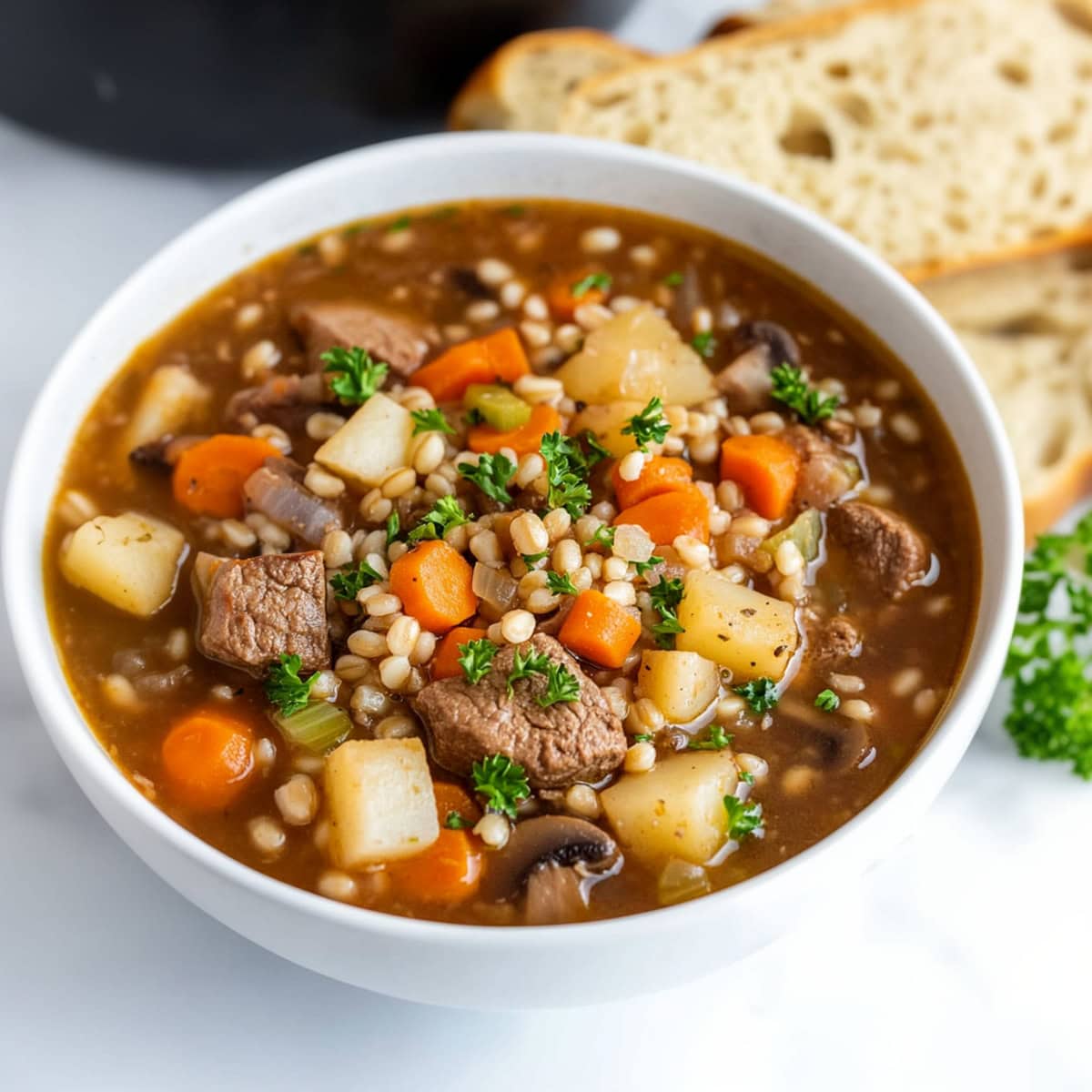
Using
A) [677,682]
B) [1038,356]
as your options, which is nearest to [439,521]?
[677,682]

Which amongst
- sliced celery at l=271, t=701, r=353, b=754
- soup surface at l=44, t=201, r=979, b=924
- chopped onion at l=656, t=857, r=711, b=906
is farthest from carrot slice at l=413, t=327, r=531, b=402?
chopped onion at l=656, t=857, r=711, b=906

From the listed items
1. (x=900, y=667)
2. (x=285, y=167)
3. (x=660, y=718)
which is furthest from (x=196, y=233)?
(x=900, y=667)

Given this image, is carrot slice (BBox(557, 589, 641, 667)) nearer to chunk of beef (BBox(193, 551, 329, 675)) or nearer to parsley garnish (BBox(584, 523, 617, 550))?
parsley garnish (BBox(584, 523, 617, 550))

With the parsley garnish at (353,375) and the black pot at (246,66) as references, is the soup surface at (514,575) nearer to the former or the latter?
the parsley garnish at (353,375)

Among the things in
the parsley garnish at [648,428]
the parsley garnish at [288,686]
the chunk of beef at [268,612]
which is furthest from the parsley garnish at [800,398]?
the parsley garnish at [288,686]

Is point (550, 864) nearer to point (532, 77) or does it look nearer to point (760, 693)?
point (760, 693)

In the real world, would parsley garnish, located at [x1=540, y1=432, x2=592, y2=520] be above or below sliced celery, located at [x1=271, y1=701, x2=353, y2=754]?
above

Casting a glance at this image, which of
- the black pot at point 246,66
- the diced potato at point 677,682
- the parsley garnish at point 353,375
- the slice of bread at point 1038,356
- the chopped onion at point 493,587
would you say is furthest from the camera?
the slice of bread at point 1038,356
